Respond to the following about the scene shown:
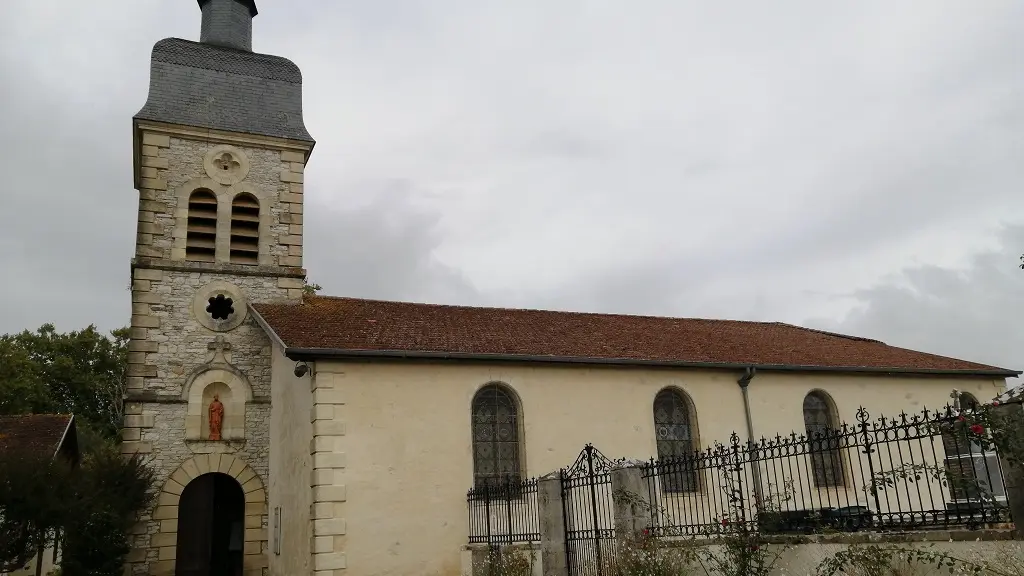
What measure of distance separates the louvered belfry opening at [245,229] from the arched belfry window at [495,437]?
243 inches

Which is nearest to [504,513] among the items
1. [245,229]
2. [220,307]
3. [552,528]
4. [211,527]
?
[552,528]

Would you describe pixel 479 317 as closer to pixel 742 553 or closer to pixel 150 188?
pixel 150 188

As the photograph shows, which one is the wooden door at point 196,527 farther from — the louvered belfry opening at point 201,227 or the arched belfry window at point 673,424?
the arched belfry window at point 673,424

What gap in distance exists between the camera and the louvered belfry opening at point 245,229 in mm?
16656

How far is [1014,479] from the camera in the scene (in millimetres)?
5914

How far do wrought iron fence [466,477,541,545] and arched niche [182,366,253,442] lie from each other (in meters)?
5.09

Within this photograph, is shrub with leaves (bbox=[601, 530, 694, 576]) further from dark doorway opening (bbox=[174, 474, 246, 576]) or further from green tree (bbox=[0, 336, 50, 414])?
green tree (bbox=[0, 336, 50, 414])

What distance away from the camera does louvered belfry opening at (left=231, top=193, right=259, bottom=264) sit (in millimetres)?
16656

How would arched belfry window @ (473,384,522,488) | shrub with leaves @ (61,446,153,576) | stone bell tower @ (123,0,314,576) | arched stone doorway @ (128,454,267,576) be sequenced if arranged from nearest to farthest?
1. shrub with leaves @ (61,446,153,576)
2. arched belfry window @ (473,384,522,488)
3. arched stone doorway @ (128,454,267,576)
4. stone bell tower @ (123,0,314,576)

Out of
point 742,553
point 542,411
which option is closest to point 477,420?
point 542,411

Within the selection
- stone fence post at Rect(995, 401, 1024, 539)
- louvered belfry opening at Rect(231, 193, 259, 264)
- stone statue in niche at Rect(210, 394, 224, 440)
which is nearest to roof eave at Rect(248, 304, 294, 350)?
louvered belfry opening at Rect(231, 193, 259, 264)

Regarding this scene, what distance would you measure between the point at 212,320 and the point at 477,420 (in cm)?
589

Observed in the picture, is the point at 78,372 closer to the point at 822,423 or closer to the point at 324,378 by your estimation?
the point at 324,378

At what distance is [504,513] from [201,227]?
901 cm
